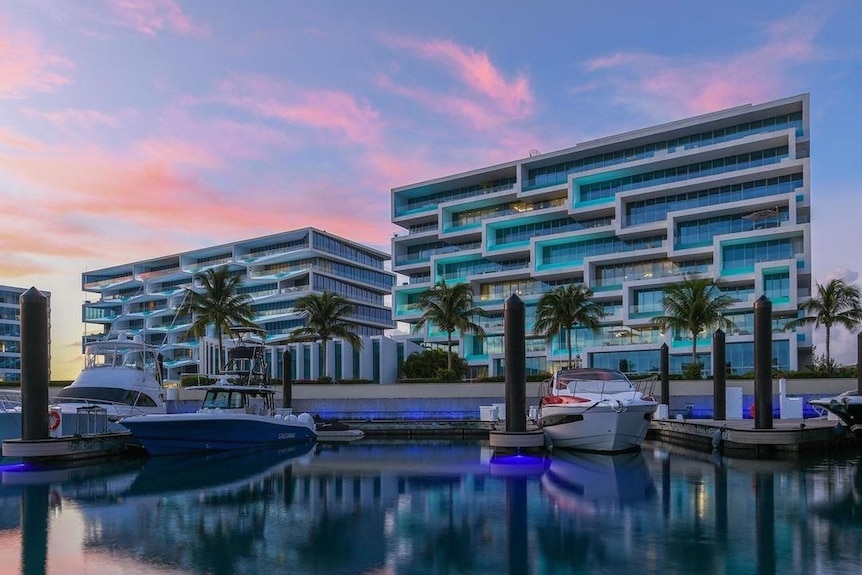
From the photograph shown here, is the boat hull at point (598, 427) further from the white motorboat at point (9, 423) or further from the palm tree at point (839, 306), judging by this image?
the palm tree at point (839, 306)

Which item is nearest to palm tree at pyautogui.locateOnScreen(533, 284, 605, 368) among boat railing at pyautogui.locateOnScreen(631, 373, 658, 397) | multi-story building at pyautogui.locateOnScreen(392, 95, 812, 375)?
boat railing at pyautogui.locateOnScreen(631, 373, 658, 397)

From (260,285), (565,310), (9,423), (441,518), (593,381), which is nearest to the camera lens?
(441,518)

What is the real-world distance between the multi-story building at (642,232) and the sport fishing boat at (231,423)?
118 feet

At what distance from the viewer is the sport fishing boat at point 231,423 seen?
26.6 metres

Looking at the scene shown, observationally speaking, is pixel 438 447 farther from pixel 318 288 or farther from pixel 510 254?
pixel 318 288

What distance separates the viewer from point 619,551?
11633 mm

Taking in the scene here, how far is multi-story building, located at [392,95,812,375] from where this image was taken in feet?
189

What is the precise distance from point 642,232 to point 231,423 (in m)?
45.7

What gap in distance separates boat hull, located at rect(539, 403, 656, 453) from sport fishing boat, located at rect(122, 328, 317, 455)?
37.1 feet

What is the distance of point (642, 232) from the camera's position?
Answer: 63.5 meters

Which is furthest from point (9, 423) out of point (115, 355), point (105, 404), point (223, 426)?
point (223, 426)

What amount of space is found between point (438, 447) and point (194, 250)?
282 feet

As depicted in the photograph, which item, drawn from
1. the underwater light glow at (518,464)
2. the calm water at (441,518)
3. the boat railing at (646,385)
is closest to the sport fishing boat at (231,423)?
the calm water at (441,518)

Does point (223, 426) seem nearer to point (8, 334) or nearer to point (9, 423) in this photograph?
point (9, 423)
